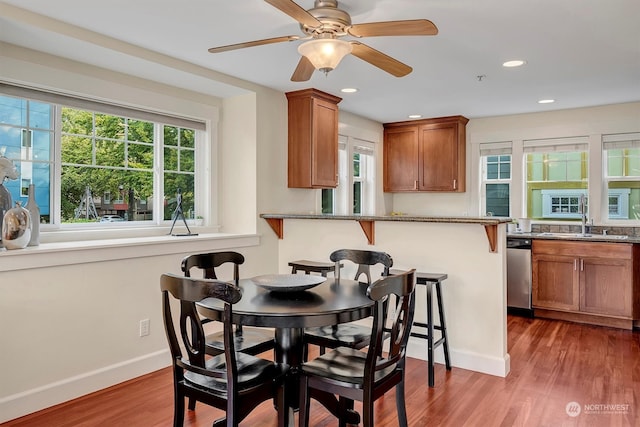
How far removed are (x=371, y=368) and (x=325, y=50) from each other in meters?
1.55

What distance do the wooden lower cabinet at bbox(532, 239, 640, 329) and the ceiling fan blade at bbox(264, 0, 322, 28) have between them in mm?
3780

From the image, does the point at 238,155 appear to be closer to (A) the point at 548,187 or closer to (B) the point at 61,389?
(B) the point at 61,389

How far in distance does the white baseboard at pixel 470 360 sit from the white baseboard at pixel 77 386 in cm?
197

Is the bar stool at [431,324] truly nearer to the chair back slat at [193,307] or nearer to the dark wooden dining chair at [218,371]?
the dark wooden dining chair at [218,371]

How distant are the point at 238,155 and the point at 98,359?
2.12 metres

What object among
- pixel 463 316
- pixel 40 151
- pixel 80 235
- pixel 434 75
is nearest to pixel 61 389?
pixel 80 235

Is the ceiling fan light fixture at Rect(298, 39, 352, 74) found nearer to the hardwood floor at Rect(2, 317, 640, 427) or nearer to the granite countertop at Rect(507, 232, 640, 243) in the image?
the hardwood floor at Rect(2, 317, 640, 427)

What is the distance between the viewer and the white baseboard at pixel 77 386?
264cm

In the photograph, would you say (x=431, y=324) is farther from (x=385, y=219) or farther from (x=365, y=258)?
(x=385, y=219)

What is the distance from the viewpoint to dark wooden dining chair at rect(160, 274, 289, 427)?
1863mm

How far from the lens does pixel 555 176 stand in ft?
18.2

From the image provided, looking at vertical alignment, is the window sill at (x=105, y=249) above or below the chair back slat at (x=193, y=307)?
above

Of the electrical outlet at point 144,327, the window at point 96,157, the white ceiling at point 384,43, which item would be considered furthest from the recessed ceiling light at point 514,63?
the electrical outlet at point 144,327

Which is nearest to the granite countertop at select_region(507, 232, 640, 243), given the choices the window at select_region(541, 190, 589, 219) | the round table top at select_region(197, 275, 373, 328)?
the window at select_region(541, 190, 589, 219)
